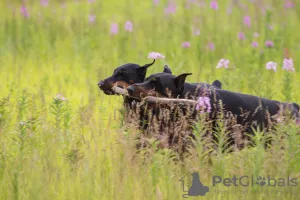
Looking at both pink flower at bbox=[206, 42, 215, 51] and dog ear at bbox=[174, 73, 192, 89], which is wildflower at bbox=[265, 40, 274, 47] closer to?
pink flower at bbox=[206, 42, 215, 51]

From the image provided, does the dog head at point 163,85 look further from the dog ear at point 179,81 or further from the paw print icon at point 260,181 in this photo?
the paw print icon at point 260,181

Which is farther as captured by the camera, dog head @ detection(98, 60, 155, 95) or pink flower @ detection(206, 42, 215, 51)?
pink flower @ detection(206, 42, 215, 51)

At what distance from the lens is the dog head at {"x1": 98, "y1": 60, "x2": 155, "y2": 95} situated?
633cm

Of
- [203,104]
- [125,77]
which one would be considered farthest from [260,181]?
[125,77]

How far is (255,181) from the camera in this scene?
15.6ft

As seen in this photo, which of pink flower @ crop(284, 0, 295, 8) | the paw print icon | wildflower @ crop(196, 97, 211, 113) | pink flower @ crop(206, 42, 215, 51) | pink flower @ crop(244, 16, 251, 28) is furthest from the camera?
pink flower @ crop(284, 0, 295, 8)

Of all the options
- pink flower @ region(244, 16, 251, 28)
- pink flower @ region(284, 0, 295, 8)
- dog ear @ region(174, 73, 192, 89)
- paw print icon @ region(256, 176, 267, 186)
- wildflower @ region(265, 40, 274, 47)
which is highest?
pink flower @ region(284, 0, 295, 8)

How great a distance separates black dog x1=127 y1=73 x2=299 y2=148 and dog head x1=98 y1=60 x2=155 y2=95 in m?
0.45

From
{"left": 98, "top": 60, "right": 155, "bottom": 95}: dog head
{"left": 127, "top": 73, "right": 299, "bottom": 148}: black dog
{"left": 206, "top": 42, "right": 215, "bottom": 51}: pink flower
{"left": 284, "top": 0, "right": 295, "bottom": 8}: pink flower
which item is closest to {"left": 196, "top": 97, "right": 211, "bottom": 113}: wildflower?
{"left": 127, "top": 73, "right": 299, "bottom": 148}: black dog

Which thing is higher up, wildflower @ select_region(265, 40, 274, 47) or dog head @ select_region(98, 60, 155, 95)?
wildflower @ select_region(265, 40, 274, 47)

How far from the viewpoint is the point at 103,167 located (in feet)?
17.0

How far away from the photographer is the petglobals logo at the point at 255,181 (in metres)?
4.79

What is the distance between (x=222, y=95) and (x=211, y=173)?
1.31 metres

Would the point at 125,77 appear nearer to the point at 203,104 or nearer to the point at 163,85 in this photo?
the point at 163,85
